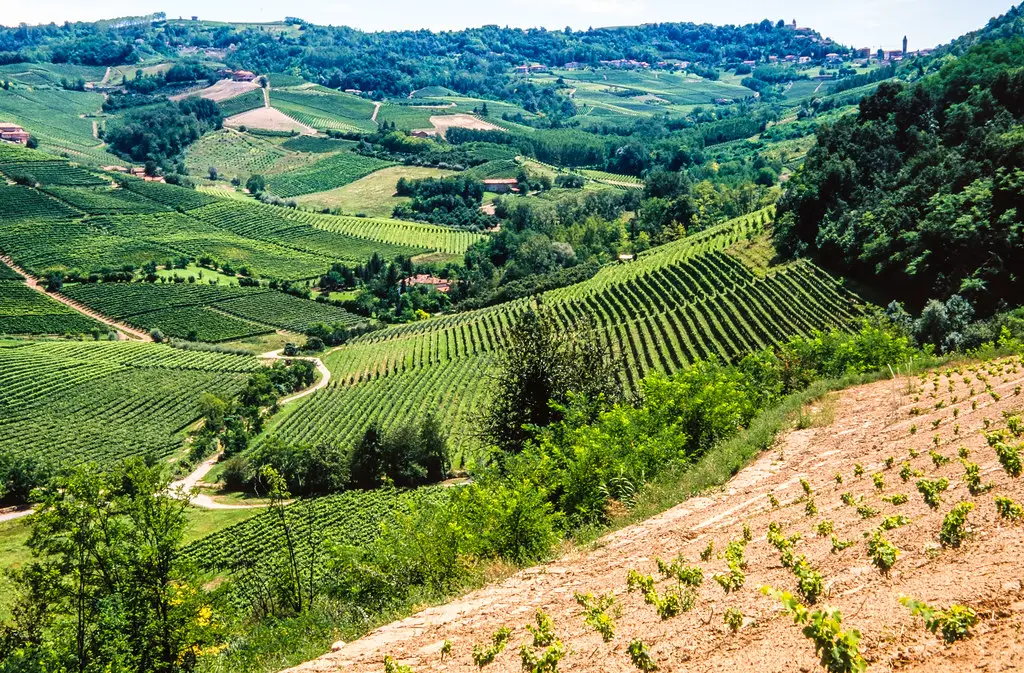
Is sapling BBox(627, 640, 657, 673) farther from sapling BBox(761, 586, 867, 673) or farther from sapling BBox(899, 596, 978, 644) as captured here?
sapling BBox(899, 596, 978, 644)

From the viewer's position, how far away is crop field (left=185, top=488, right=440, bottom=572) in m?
49.0

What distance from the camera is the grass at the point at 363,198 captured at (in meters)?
182

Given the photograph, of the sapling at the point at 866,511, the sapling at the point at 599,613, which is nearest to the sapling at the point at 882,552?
the sapling at the point at 866,511

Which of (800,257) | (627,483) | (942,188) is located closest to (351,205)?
(800,257)

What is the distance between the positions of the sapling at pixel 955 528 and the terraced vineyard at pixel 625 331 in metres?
46.2

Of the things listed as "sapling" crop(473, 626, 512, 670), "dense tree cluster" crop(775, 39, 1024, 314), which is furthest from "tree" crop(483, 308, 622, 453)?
"dense tree cluster" crop(775, 39, 1024, 314)

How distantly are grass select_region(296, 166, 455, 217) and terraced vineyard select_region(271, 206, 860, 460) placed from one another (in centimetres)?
Answer: 8174

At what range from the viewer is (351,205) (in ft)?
607

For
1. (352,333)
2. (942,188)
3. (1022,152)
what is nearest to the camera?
(1022,152)

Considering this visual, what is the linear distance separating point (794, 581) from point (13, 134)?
8889 inches

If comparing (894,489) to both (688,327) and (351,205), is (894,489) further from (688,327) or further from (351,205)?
(351,205)

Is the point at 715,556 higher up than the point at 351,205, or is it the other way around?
the point at 715,556

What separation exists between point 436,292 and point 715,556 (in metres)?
120

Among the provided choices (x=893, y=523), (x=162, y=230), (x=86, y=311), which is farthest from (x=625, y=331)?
(x=162, y=230)
